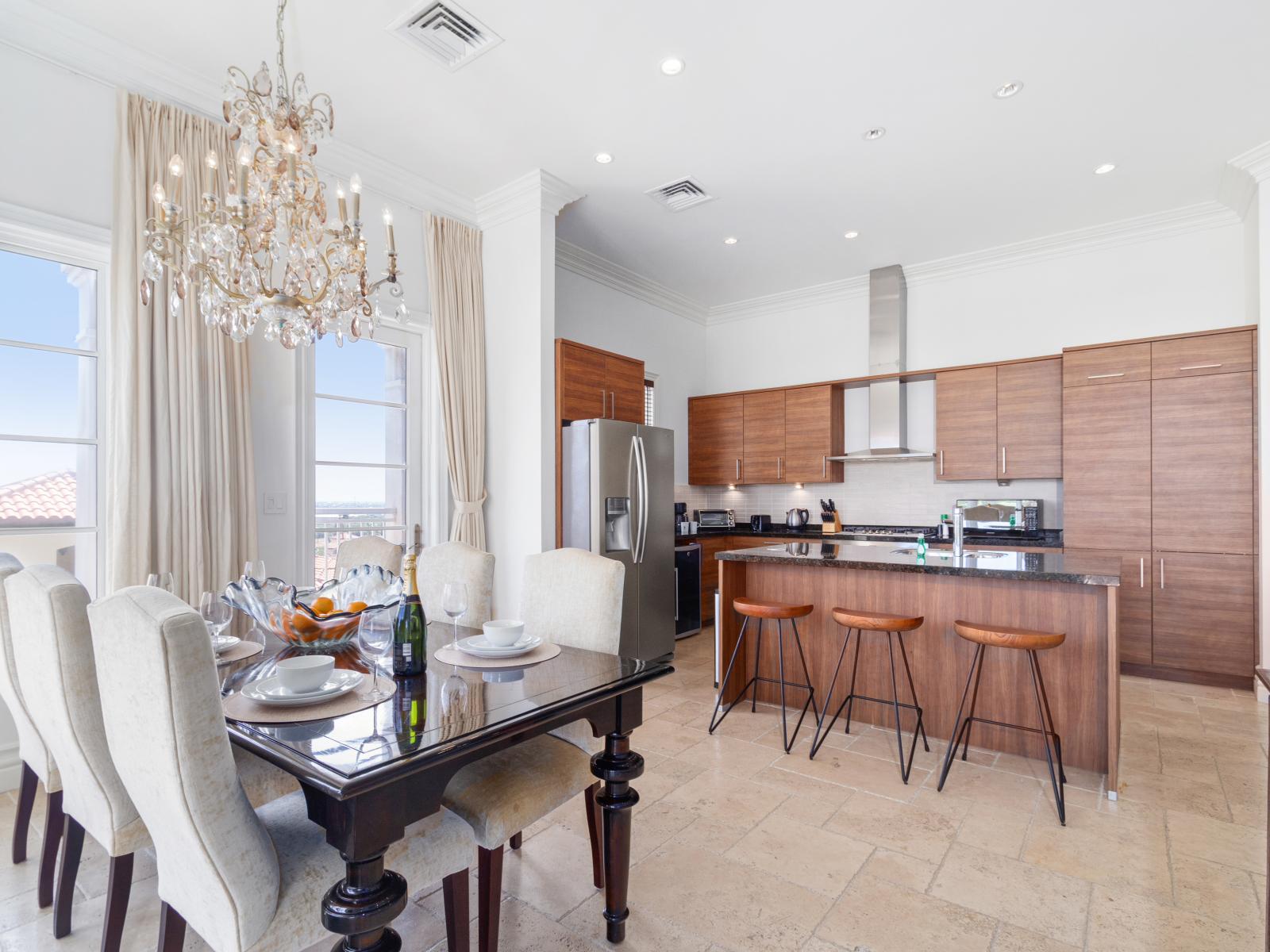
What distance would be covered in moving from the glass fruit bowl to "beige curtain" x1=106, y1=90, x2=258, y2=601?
1.12 m

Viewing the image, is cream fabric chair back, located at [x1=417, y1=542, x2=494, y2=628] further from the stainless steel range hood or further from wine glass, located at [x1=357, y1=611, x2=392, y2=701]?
the stainless steel range hood

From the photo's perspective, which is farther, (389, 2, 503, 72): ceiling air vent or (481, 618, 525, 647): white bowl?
(389, 2, 503, 72): ceiling air vent

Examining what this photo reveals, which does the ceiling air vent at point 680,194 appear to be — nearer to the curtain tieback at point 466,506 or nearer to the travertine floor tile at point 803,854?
the curtain tieback at point 466,506

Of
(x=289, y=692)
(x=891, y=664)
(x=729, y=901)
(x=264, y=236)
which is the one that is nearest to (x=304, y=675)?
(x=289, y=692)

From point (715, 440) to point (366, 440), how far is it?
142 inches

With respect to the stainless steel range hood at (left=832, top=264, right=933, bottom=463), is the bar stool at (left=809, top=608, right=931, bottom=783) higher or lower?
lower

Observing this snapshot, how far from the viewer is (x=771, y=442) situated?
6.34 meters

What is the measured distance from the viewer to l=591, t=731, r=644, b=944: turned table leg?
5.71 feet

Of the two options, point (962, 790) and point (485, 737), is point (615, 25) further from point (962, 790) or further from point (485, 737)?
point (962, 790)

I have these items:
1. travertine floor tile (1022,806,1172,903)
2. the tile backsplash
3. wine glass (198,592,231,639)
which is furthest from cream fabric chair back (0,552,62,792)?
the tile backsplash

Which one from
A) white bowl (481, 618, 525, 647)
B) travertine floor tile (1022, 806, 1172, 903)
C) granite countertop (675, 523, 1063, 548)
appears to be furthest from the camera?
granite countertop (675, 523, 1063, 548)

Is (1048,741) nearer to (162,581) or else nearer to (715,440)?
(162,581)

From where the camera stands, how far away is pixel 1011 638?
2654mm

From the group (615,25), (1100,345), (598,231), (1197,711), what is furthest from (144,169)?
(1197,711)
